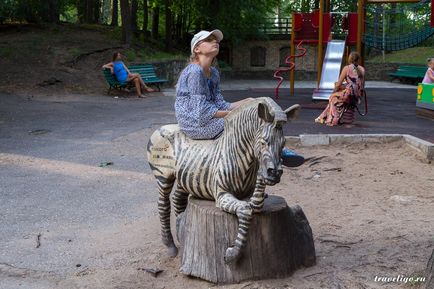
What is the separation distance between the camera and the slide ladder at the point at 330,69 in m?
17.5

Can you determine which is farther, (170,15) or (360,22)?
(170,15)

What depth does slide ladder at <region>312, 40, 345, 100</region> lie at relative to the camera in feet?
57.5

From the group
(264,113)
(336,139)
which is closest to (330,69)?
(336,139)

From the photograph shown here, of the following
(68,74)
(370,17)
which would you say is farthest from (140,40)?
(370,17)

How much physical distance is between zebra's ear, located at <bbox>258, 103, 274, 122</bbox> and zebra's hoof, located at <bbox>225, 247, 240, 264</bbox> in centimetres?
96

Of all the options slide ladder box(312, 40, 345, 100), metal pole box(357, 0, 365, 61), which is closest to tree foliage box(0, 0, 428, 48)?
slide ladder box(312, 40, 345, 100)

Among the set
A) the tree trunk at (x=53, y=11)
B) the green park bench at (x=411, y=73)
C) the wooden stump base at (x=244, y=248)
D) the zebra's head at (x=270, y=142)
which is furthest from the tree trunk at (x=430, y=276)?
the green park bench at (x=411, y=73)

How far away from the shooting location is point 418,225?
229 inches

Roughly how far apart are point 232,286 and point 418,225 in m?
2.38

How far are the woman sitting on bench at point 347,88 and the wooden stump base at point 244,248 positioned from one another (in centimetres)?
834

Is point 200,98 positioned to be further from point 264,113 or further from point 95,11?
point 95,11

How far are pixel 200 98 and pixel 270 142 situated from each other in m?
0.82

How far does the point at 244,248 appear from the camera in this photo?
4.25 metres

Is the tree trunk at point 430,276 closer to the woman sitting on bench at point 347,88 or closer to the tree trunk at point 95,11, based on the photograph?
the woman sitting on bench at point 347,88
